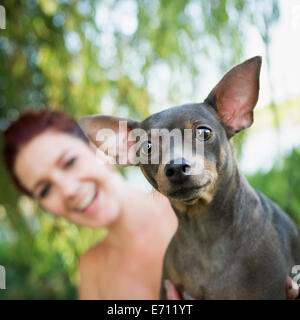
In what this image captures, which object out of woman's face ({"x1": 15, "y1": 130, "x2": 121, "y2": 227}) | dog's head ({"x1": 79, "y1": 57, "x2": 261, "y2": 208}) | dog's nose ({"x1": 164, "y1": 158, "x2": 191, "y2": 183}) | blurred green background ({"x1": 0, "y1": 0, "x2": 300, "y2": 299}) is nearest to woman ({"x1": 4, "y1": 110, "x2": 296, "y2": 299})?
woman's face ({"x1": 15, "y1": 130, "x2": 121, "y2": 227})

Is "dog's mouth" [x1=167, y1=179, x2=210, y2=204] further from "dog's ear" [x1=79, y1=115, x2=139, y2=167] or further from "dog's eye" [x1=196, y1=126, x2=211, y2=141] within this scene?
"dog's ear" [x1=79, y1=115, x2=139, y2=167]

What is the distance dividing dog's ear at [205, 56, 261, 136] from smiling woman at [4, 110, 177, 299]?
0.82 m

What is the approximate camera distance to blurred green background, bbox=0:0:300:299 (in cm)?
141

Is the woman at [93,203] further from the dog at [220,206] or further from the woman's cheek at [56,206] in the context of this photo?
the dog at [220,206]

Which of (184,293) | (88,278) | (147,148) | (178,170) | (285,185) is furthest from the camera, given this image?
(88,278)

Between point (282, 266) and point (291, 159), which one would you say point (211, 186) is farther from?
point (291, 159)

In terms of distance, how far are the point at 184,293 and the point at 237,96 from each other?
484 mm

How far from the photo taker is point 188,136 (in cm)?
85

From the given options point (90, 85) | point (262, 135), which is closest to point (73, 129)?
point (90, 85)

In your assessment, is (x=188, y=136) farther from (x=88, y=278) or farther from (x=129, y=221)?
(x=88, y=278)

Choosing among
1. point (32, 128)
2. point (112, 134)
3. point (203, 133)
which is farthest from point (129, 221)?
point (203, 133)

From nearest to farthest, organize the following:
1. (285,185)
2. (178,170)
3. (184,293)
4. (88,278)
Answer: (178,170)
(184,293)
(285,185)
(88,278)

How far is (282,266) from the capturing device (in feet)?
3.03
